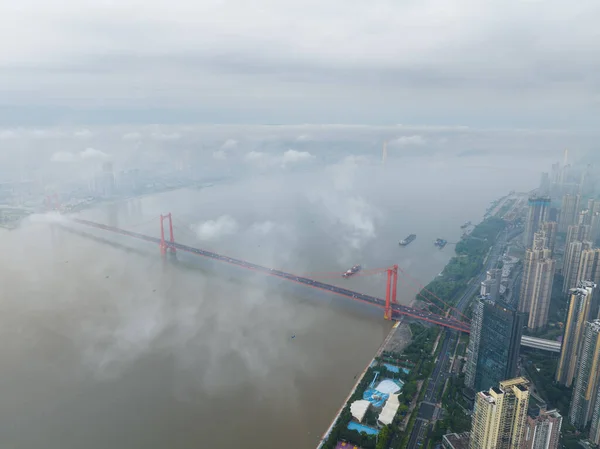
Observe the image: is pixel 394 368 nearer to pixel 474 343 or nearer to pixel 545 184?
pixel 474 343

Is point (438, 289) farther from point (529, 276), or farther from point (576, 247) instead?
point (576, 247)

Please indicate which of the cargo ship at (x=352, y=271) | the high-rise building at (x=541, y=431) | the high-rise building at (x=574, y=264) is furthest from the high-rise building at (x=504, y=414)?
the high-rise building at (x=574, y=264)

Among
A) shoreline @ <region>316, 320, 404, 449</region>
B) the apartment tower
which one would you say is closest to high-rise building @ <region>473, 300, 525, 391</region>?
the apartment tower

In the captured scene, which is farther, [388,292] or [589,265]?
[589,265]

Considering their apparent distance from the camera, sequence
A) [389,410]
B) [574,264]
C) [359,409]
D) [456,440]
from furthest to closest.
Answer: [574,264]
[389,410]
[359,409]
[456,440]

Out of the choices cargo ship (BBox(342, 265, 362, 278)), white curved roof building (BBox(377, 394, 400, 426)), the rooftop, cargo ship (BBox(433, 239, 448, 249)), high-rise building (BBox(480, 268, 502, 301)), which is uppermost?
high-rise building (BBox(480, 268, 502, 301))

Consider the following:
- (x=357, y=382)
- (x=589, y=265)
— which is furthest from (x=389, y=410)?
(x=589, y=265)

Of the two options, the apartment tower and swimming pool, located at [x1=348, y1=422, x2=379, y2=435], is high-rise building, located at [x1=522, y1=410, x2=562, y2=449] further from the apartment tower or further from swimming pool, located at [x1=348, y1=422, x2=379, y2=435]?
swimming pool, located at [x1=348, y1=422, x2=379, y2=435]

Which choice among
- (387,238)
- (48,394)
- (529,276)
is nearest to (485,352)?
(529,276)
